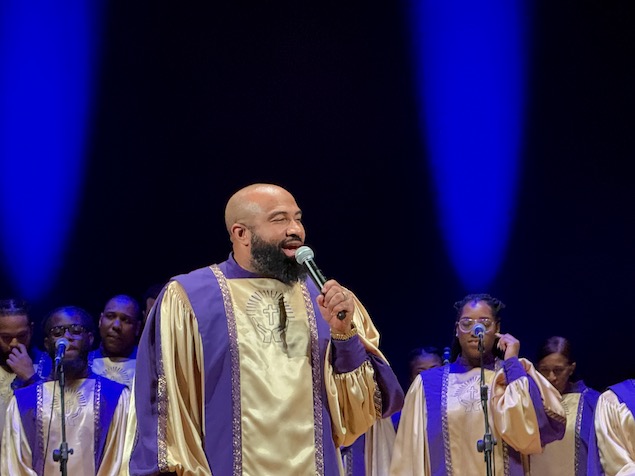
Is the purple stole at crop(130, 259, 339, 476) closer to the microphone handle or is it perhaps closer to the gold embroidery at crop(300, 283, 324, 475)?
the gold embroidery at crop(300, 283, 324, 475)

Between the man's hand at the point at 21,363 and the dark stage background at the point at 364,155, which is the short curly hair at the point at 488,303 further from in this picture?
the man's hand at the point at 21,363

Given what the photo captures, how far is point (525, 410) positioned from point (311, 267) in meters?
2.77

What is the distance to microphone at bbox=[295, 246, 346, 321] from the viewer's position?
418 cm

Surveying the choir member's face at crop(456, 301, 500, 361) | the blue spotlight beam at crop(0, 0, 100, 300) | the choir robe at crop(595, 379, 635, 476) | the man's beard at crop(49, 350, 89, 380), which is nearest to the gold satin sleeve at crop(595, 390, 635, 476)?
the choir robe at crop(595, 379, 635, 476)

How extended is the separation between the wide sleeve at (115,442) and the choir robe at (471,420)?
60.4 inches

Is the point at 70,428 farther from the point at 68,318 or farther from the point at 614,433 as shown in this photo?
the point at 614,433

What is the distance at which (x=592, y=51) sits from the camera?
8.22 meters

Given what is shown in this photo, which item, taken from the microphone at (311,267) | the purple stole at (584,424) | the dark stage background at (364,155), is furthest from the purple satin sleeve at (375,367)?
the dark stage background at (364,155)

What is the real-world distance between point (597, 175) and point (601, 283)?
2.32 feet

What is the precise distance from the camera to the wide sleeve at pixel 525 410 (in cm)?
662

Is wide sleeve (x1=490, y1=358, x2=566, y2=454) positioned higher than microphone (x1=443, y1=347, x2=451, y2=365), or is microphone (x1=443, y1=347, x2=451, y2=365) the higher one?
microphone (x1=443, y1=347, x2=451, y2=365)

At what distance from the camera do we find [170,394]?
4340mm

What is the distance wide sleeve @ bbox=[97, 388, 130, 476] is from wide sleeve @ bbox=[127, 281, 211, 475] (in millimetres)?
2452

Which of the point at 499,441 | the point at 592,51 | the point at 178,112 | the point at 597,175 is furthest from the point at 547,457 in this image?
the point at 178,112
